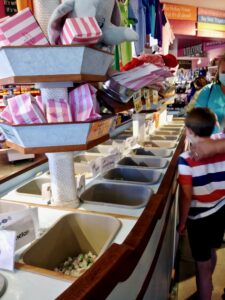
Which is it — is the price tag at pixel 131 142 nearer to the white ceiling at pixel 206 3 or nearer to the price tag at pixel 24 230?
the price tag at pixel 24 230

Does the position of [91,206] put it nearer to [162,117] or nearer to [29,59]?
[29,59]

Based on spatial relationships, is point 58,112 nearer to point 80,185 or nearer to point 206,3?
point 80,185

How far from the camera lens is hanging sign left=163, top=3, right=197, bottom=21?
6.68 m

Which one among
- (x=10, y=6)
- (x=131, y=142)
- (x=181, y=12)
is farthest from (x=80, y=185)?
(x=181, y=12)

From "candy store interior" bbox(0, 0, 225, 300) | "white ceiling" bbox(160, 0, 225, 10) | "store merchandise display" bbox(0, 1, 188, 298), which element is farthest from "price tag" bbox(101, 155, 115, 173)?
"white ceiling" bbox(160, 0, 225, 10)

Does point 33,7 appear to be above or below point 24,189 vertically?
above

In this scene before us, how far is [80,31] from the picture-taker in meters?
1.03

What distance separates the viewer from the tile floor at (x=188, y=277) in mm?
2357

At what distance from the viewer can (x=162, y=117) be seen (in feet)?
15.7

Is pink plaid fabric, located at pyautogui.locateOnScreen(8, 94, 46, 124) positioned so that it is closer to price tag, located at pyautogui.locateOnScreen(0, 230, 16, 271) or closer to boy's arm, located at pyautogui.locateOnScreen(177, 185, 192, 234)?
price tag, located at pyautogui.locateOnScreen(0, 230, 16, 271)

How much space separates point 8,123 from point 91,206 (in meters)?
0.64

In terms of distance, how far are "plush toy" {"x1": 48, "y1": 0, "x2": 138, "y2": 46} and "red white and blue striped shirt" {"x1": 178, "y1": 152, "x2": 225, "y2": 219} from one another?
34.8 inches

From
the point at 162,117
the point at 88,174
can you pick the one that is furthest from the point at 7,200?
the point at 162,117

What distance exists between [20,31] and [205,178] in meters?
1.39
